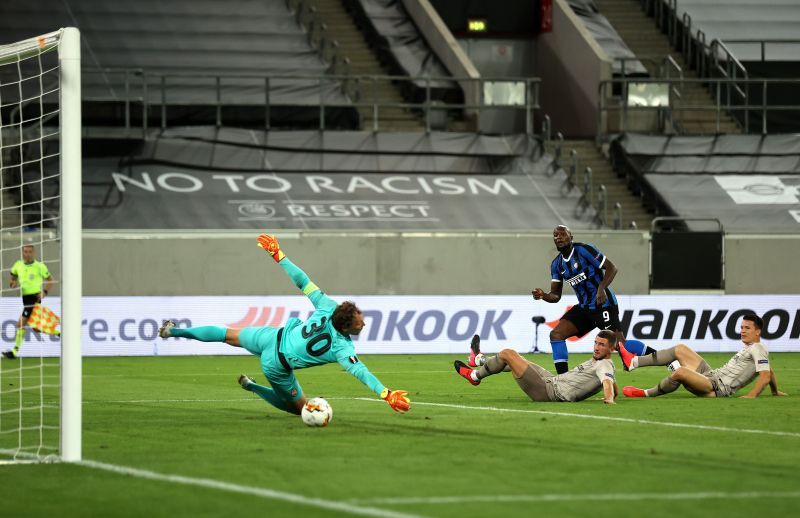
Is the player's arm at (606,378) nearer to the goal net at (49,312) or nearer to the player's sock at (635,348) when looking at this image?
the player's sock at (635,348)

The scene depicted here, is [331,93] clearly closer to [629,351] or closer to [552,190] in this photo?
[552,190]

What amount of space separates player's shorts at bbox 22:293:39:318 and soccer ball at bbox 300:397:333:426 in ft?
38.8

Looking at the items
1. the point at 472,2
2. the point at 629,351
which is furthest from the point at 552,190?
the point at 629,351

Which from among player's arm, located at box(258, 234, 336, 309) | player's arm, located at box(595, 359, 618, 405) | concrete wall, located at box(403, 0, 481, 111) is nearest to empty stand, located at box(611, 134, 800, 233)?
concrete wall, located at box(403, 0, 481, 111)

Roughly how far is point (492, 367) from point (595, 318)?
9.05ft

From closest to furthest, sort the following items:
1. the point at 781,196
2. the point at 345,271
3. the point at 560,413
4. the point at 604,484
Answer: the point at 604,484
the point at 560,413
the point at 345,271
the point at 781,196

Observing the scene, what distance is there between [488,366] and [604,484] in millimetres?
6082

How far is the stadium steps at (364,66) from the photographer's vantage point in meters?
34.5

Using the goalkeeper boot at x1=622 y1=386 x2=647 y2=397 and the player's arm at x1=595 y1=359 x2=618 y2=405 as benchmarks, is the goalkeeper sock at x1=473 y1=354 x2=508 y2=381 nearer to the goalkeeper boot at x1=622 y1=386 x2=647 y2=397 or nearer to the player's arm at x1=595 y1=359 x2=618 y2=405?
the player's arm at x1=595 y1=359 x2=618 y2=405

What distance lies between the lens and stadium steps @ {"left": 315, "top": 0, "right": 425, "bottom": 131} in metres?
34.5

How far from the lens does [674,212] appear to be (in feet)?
102

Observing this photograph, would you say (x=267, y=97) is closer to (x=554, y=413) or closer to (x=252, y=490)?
(x=554, y=413)

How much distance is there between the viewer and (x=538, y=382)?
15.0 metres

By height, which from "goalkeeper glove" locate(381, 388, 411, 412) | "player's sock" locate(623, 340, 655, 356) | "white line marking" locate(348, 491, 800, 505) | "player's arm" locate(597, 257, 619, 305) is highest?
"player's arm" locate(597, 257, 619, 305)
